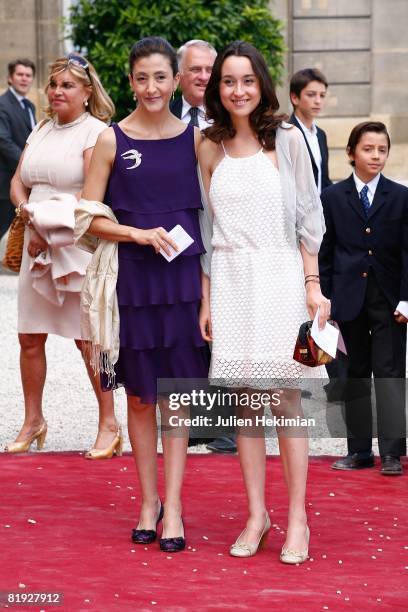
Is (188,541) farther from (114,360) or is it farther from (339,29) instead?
(339,29)

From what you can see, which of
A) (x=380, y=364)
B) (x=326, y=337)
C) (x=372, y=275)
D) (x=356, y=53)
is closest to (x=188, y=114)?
(x=372, y=275)

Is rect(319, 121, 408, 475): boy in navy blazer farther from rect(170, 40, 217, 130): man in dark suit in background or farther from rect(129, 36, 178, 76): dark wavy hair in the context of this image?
rect(129, 36, 178, 76): dark wavy hair

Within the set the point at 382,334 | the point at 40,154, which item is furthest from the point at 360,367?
the point at 40,154

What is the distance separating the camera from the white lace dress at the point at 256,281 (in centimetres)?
565

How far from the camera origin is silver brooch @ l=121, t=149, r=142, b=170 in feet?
18.9

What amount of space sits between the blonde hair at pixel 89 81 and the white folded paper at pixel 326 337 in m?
2.35

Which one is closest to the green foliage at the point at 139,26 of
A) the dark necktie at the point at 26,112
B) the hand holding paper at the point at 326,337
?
the dark necktie at the point at 26,112

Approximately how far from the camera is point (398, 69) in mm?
19484

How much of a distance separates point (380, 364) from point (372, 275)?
0.45 meters

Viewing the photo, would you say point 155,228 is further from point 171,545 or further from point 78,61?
point 78,61

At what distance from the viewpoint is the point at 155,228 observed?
5.71m

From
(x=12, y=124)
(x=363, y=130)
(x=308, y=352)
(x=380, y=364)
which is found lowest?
(x=380, y=364)

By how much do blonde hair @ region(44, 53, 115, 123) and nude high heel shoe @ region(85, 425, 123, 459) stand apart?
1623mm

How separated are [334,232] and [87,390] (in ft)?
9.39
